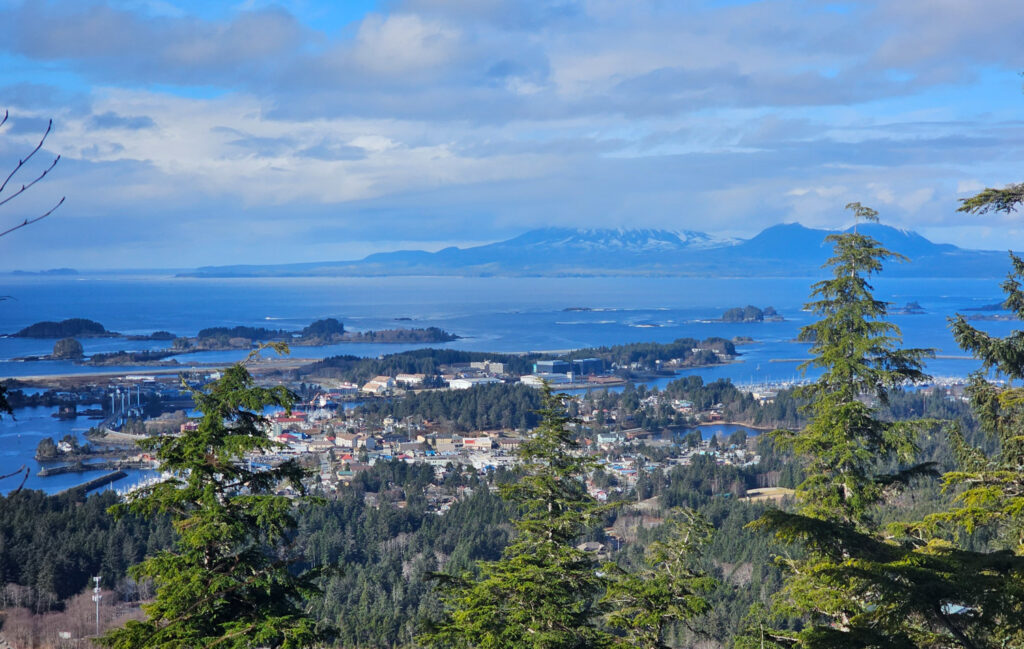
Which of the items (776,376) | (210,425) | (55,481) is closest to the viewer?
(210,425)

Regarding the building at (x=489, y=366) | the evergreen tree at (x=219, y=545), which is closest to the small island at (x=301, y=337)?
the building at (x=489, y=366)

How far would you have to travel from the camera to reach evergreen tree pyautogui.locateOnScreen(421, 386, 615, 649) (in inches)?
243

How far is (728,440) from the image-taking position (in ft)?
126

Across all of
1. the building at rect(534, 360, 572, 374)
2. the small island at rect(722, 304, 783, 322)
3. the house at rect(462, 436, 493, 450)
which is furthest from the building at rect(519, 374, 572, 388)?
the small island at rect(722, 304, 783, 322)

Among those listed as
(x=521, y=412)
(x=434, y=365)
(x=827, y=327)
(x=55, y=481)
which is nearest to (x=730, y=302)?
(x=434, y=365)

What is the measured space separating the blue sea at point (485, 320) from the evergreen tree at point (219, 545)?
23377 mm

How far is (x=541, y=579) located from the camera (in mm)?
6309

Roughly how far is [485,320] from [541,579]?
99.0 meters

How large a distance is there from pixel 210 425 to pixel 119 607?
47.1ft

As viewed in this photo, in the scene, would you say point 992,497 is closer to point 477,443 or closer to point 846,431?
point 846,431

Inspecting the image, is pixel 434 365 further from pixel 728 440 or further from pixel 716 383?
pixel 728 440

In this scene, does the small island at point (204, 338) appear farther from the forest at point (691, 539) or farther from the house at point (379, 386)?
the forest at point (691, 539)

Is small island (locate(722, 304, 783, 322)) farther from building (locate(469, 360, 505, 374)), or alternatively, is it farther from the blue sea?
building (locate(469, 360, 505, 374))

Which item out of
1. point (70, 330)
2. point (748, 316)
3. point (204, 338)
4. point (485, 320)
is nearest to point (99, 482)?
point (204, 338)
